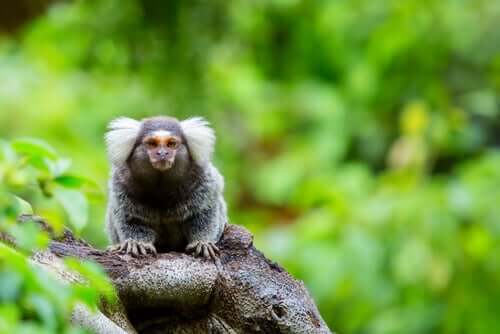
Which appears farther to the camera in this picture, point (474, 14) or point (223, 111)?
point (223, 111)

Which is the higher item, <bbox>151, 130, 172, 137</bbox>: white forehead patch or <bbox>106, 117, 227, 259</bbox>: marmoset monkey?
<bbox>151, 130, 172, 137</bbox>: white forehead patch

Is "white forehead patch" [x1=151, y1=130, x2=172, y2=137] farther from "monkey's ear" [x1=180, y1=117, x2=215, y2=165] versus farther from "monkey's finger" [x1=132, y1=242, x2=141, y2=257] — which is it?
"monkey's finger" [x1=132, y1=242, x2=141, y2=257]

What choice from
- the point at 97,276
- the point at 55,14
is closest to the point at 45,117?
the point at 55,14

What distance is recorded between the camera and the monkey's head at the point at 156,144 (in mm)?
4797

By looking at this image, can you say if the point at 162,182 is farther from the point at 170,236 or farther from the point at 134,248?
the point at 134,248

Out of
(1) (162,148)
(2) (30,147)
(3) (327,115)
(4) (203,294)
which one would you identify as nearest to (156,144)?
(1) (162,148)

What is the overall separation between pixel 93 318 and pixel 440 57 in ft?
24.3

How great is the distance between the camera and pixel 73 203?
10.2ft

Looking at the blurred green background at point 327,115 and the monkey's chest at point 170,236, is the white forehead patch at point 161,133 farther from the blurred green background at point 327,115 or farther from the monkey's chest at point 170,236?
the blurred green background at point 327,115

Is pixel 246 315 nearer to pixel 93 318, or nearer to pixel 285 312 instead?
pixel 285 312

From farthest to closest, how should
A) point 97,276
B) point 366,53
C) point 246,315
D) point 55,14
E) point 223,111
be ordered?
1. point 223,111
2. point 366,53
3. point 55,14
4. point 246,315
5. point 97,276

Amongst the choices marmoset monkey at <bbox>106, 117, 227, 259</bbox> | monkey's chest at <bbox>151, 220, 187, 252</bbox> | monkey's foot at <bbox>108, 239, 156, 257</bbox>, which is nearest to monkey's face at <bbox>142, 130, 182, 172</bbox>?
marmoset monkey at <bbox>106, 117, 227, 259</bbox>

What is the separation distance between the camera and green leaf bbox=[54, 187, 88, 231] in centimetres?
305

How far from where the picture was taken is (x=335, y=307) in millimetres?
9133
